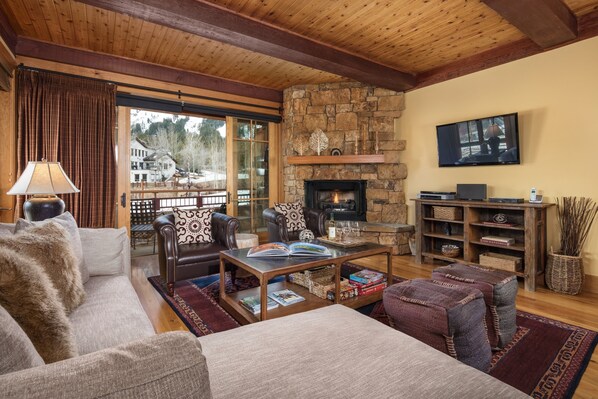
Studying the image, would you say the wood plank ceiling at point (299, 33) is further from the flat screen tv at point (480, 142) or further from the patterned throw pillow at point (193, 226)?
the patterned throw pillow at point (193, 226)

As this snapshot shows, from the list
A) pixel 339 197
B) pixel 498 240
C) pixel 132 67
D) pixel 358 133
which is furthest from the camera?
pixel 339 197

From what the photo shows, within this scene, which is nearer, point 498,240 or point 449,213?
point 498,240

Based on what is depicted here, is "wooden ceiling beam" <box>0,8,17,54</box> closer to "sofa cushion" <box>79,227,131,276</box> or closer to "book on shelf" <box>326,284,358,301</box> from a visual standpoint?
"sofa cushion" <box>79,227,131,276</box>

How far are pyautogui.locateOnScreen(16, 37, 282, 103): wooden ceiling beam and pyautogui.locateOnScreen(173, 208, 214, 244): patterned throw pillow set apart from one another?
2.10 meters

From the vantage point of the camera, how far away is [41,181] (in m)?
2.71

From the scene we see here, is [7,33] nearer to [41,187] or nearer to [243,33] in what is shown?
[41,187]

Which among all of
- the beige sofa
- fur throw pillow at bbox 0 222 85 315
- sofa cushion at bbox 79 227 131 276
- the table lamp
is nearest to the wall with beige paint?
the beige sofa

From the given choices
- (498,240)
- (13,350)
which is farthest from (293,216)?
(13,350)

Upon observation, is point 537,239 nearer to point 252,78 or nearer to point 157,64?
point 252,78

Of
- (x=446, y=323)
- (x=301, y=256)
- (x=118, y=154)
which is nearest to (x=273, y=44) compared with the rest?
(x=301, y=256)

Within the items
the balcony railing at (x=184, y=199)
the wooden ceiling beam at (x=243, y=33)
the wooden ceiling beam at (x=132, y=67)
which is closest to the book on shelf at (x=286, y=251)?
the wooden ceiling beam at (x=243, y=33)

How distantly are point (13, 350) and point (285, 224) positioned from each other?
10.6ft

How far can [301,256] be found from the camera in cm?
253

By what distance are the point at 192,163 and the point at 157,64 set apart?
4191mm
